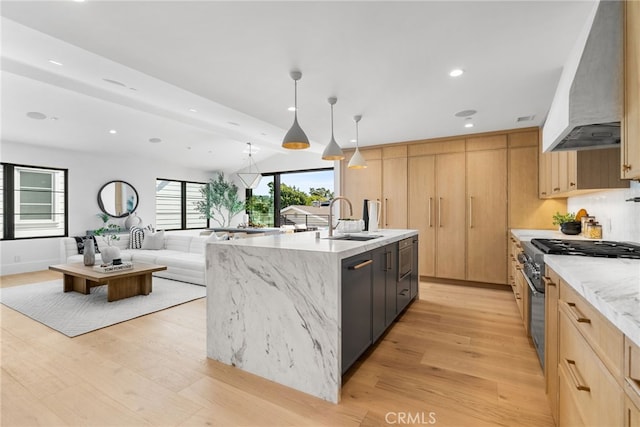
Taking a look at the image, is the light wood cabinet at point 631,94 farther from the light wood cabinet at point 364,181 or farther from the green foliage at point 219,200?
the green foliage at point 219,200

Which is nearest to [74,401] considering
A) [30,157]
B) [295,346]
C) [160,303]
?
[295,346]

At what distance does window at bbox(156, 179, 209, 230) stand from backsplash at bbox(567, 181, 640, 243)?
27.9ft

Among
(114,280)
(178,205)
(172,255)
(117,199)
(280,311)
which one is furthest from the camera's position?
(178,205)

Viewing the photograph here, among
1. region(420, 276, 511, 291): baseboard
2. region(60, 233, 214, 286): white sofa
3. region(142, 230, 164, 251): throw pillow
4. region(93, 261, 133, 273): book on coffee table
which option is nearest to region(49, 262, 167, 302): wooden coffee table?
region(93, 261, 133, 273): book on coffee table

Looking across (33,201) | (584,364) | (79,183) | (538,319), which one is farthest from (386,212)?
(33,201)

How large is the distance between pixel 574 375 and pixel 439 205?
12.7 feet

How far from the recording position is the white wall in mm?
5539

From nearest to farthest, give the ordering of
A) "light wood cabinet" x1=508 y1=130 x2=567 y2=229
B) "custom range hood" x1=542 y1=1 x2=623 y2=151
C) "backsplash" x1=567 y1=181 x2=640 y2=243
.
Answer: "custom range hood" x1=542 y1=1 x2=623 y2=151 < "backsplash" x1=567 y1=181 x2=640 y2=243 < "light wood cabinet" x1=508 y1=130 x2=567 y2=229

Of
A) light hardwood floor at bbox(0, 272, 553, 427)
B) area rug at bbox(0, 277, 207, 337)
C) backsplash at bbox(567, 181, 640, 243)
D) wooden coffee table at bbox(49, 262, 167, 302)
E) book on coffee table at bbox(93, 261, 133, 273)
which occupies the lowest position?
light hardwood floor at bbox(0, 272, 553, 427)

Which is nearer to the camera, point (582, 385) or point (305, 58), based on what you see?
point (582, 385)

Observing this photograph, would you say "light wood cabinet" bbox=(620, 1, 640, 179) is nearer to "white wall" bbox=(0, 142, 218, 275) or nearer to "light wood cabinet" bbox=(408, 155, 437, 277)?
"light wood cabinet" bbox=(408, 155, 437, 277)

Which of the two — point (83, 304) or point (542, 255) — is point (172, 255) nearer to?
point (83, 304)

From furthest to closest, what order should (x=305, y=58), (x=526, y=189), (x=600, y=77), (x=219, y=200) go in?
1. (x=219, y=200)
2. (x=526, y=189)
3. (x=305, y=58)
4. (x=600, y=77)

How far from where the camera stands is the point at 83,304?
372cm
